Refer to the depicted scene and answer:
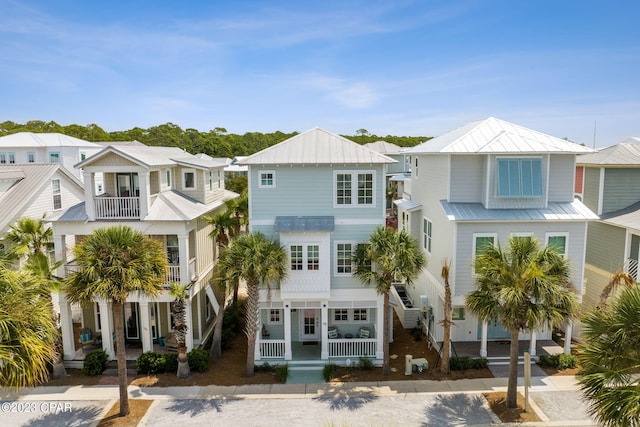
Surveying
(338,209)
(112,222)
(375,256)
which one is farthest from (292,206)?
(112,222)

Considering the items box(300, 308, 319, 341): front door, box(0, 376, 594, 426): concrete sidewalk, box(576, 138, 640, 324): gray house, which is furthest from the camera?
box(300, 308, 319, 341): front door

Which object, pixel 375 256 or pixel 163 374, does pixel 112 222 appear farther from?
pixel 375 256

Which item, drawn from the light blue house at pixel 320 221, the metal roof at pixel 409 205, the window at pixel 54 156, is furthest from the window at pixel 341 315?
the window at pixel 54 156

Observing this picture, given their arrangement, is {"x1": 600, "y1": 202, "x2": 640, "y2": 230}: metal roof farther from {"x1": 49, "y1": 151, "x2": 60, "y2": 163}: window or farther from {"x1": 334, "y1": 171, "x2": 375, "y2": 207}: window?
{"x1": 49, "y1": 151, "x2": 60, "y2": 163}: window

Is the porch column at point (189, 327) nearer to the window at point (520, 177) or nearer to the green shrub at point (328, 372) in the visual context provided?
the green shrub at point (328, 372)

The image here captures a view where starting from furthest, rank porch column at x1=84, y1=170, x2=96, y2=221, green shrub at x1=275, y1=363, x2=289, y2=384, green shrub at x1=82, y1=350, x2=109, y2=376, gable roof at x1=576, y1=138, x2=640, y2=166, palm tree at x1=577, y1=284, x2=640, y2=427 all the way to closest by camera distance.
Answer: gable roof at x1=576, y1=138, x2=640, y2=166
porch column at x1=84, y1=170, x2=96, y2=221
green shrub at x1=82, y1=350, x2=109, y2=376
green shrub at x1=275, y1=363, x2=289, y2=384
palm tree at x1=577, y1=284, x2=640, y2=427

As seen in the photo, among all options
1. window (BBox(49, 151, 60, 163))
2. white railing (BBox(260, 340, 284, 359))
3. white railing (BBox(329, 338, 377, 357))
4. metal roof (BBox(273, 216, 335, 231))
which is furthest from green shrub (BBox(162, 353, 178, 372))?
window (BBox(49, 151, 60, 163))

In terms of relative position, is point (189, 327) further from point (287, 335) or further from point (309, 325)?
point (309, 325)
